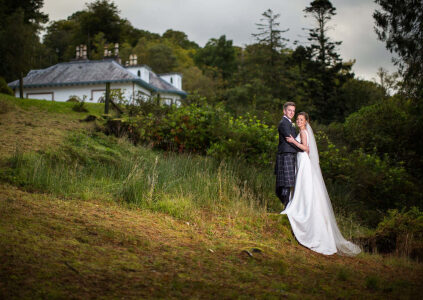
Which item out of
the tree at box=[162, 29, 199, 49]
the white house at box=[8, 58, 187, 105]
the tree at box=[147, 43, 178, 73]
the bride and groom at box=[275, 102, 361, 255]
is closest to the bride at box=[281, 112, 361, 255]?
the bride and groom at box=[275, 102, 361, 255]

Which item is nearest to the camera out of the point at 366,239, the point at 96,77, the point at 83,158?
the point at 366,239

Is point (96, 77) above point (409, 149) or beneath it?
above

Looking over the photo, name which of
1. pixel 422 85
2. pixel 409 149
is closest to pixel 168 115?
pixel 422 85

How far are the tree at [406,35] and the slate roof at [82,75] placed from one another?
820 inches

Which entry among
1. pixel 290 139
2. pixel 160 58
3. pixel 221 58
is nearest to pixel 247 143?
pixel 290 139

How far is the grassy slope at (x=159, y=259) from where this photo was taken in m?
3.20

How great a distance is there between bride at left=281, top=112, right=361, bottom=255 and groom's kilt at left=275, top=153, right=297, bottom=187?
12 centimetres

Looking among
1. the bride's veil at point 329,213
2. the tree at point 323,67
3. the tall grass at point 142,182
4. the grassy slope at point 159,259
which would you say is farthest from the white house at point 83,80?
the grassy slope at point 159,259

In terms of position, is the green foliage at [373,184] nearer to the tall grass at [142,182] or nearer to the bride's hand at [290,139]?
the tall grass at [142,182]

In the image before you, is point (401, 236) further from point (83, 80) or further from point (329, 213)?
point (83, 80)

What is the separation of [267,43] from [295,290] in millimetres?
31717

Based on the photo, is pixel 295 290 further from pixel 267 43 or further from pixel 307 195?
pixel 267 43

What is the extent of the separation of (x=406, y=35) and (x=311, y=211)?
1056 centimetres

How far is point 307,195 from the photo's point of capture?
252 inches
